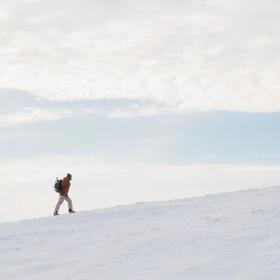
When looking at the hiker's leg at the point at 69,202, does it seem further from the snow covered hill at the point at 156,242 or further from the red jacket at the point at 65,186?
the snow covered hill at the point at 156,242

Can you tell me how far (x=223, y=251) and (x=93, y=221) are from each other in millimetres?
9586

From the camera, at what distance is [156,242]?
21.6m

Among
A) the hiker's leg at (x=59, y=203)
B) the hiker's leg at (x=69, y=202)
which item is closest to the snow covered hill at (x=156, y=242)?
the hiker's leg at (x=59, y=203)

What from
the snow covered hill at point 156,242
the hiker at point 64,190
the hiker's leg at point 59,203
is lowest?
the snow covered hill at point 156,242

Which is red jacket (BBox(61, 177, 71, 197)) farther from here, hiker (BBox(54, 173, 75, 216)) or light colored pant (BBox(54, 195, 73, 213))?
light colored pant (BBox(54, 195, 73, 213))

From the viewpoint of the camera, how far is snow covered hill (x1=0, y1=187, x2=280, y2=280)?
1788 centimetres

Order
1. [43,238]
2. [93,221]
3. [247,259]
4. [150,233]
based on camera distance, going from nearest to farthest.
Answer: [247,259], [150,233], [43,238], [93,221]

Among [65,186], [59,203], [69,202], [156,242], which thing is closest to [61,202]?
[59,203]

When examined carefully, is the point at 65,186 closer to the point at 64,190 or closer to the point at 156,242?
the point at 64,190

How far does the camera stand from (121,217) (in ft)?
92.1

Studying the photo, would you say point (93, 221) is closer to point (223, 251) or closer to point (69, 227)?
point (69, 227)

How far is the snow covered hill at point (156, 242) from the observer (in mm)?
17875

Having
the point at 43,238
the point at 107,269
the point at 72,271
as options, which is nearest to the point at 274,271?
the point at 107,269

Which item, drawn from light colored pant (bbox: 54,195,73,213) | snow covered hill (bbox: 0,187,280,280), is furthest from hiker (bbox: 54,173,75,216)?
snow covered hill (bbox: 0,187,280,280)
